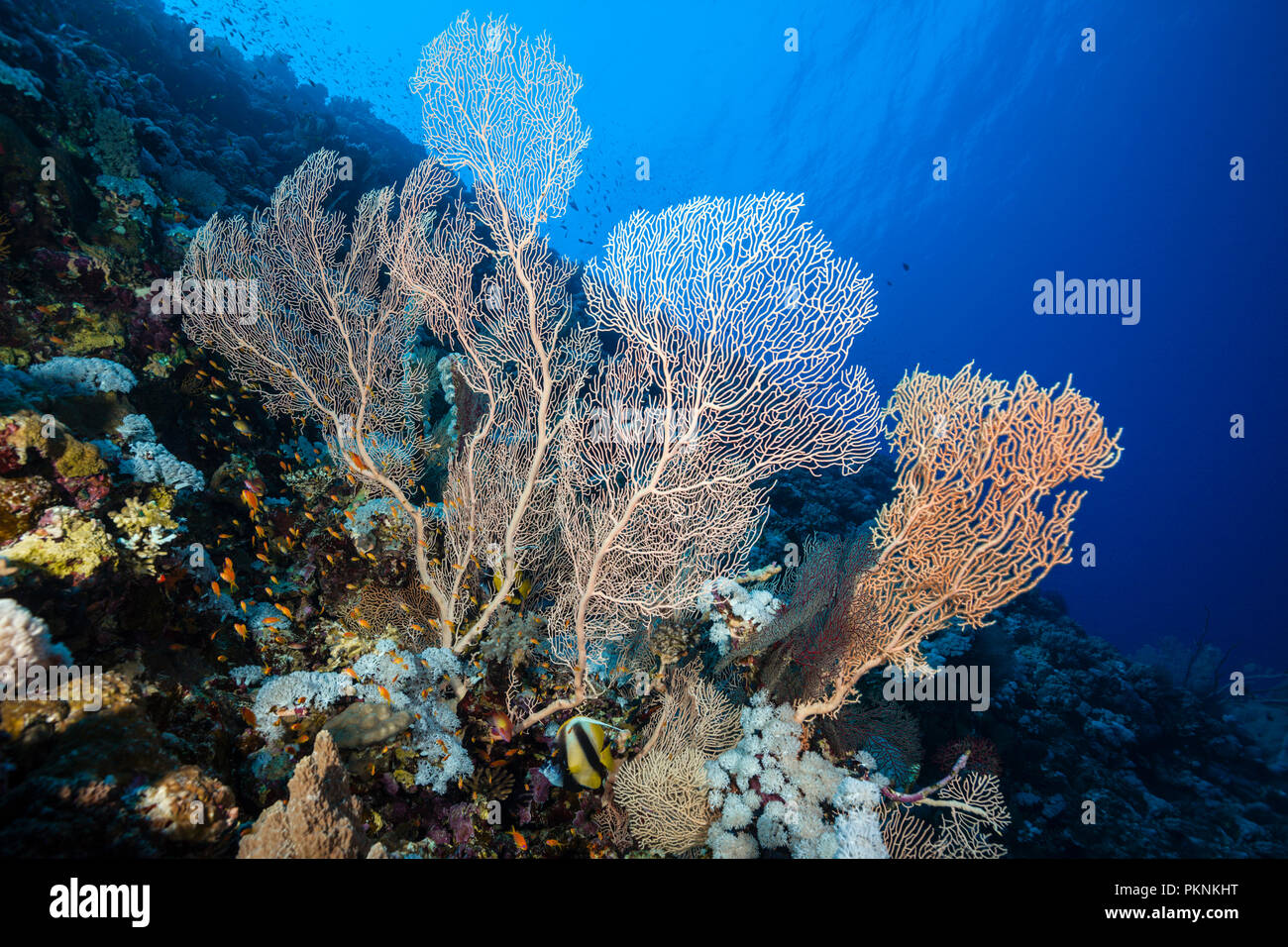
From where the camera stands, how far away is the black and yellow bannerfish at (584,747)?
3461 millimetres

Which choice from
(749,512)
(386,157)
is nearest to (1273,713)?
(749,512)

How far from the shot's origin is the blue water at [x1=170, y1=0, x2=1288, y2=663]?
3116cm

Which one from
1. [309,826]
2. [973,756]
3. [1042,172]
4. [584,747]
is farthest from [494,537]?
[1042,172]

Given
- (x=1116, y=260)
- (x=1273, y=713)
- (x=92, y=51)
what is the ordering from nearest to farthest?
(x=92, y=51)
(x=1273, y=713)
(x=1116, y=260)

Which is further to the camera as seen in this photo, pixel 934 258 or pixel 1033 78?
pixel 934 258

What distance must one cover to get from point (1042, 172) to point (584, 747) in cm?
5872

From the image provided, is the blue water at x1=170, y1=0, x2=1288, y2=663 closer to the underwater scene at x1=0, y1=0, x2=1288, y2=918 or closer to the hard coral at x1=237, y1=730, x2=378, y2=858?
the underwater scene at x1=0, y1=0, x2=1288, y2=918

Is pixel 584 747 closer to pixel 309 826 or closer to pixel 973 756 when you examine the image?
pixel 309 826

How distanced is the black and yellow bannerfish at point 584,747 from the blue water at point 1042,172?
27.0m

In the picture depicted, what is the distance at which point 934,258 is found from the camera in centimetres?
5359

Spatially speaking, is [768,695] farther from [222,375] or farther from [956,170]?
[956,170]

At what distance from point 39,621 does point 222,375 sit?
4938 mm

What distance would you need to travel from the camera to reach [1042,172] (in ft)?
133
